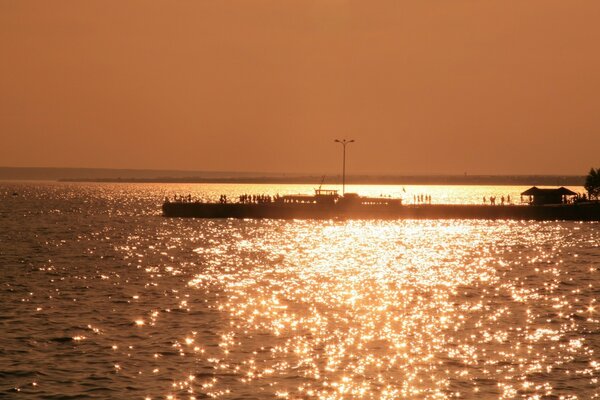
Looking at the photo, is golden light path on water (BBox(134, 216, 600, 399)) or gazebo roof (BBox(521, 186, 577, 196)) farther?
gazebo roof (BBox(521, 186, 577, 196))

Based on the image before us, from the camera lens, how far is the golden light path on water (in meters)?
33.6

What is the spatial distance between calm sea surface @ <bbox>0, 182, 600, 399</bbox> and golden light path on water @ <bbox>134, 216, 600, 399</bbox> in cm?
12

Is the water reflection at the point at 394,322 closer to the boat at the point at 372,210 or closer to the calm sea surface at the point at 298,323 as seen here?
the calm sea surface at the point at 298,323

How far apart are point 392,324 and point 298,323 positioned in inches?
185

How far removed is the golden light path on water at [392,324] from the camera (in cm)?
3356

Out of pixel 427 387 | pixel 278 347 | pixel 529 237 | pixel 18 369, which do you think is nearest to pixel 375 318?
pixel 278 347

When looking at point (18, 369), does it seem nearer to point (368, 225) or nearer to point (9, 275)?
point (9, 275)

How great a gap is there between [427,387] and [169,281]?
37.0 m

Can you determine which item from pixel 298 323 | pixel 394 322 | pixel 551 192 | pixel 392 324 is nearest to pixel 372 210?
pixel 551 192

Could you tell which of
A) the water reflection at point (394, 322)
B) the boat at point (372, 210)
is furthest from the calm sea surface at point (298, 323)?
the boat at point (372, 210)

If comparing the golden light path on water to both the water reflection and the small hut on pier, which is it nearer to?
the water reflection

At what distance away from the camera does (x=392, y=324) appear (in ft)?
152

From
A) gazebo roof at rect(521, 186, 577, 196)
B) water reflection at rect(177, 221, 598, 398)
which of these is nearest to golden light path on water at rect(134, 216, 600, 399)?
water reflection at rect(177, 221, 598, 398)

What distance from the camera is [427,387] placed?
3259 cm
